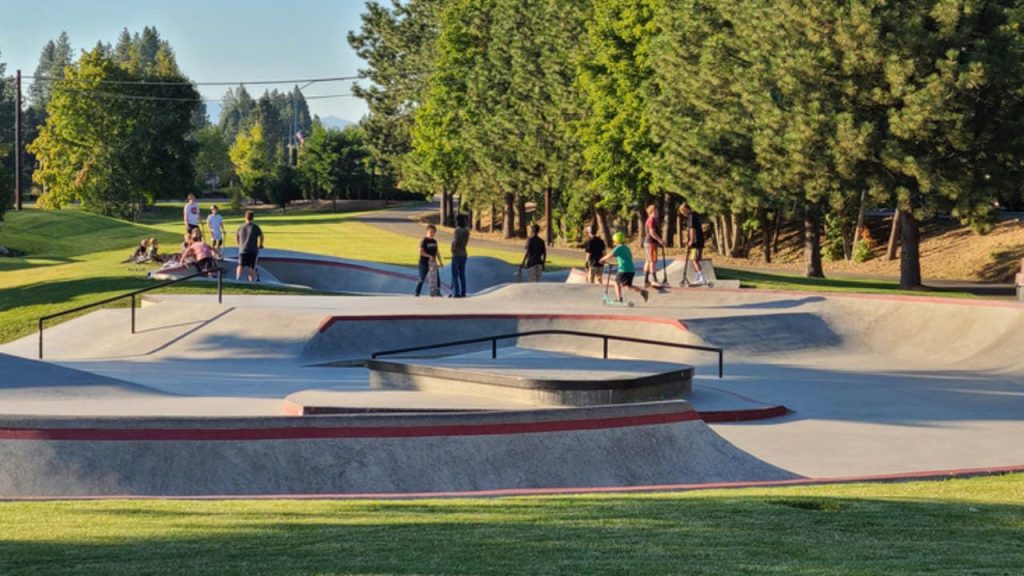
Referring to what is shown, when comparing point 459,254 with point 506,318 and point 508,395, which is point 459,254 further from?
point 508,395

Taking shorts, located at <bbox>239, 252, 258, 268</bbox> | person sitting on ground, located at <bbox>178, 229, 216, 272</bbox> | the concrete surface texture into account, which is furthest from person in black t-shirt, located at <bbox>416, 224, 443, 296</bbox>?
person sitting on ground, located at <bbox>178, 229, 216, 272</bbox>

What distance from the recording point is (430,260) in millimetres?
32531

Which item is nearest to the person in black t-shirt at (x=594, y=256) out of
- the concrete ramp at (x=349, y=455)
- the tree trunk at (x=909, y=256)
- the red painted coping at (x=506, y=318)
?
the red painted coping at (x=506, y=318)

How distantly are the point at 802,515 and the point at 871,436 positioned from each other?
753cm

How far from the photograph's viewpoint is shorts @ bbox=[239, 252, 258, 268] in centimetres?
3412

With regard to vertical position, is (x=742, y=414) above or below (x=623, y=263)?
below

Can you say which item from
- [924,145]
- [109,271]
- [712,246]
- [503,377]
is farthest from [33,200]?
[503,377]

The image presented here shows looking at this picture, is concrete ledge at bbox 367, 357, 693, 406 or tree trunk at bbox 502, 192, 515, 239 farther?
tree trunk at bbox 502, 192, 515, 239

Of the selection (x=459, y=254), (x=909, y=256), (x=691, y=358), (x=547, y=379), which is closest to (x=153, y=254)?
(x=459, y=254)

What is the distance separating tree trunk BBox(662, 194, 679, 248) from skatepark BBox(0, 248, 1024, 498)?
100 ft

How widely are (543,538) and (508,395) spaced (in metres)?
8.65

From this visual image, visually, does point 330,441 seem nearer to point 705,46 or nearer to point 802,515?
point 802,515

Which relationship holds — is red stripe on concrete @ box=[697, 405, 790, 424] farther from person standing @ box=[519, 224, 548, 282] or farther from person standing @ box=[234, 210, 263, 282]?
person standing @ box=[234, 210, 263, 282]

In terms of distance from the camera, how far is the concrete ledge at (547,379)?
17.1 metres
